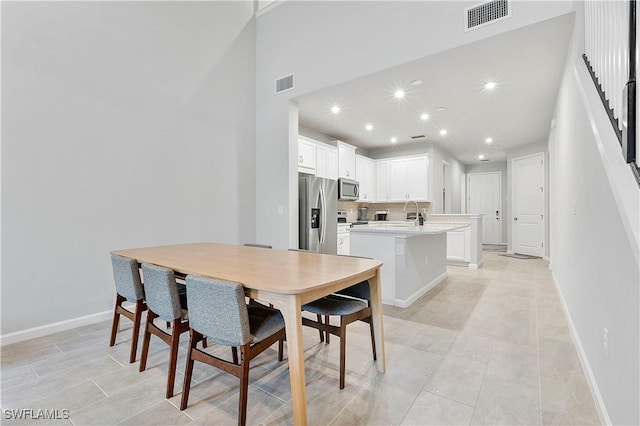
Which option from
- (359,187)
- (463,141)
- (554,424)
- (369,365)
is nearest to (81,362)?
(369,365)

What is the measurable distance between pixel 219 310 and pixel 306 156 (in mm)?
3908

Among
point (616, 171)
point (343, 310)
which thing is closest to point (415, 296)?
point (343, 310)

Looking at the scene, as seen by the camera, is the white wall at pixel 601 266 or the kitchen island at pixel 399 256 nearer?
the white wall at pixel 601 266

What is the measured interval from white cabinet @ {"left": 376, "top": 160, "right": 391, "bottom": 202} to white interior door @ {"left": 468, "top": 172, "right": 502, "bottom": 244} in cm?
387

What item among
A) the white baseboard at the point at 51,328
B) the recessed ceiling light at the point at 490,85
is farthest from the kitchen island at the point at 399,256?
the white baseboard at the point at 51,328

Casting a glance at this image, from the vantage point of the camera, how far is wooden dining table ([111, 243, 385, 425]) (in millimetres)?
1353

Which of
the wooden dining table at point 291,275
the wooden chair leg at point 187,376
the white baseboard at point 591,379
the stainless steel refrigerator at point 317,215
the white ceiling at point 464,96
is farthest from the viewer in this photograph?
the stainless steel refrigerator at point 317,215

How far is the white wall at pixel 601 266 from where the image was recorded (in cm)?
114

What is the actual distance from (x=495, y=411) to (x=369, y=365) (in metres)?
0.75

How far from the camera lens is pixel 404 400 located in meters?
1.68

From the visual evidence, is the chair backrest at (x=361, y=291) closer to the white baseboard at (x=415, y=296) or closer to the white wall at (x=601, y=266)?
the white wall at (x=601, y=266)

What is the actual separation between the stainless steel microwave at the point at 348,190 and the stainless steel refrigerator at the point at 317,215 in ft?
2.87

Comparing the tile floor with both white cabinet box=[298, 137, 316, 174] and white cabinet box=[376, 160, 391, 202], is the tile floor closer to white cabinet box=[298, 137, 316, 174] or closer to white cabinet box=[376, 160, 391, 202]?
white cabinet box=[298, 137, 316, 174]

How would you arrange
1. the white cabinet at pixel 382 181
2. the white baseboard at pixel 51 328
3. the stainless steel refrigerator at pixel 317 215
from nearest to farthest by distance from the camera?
the white baseboard at pixel 51 328 < the stainless steel refrigerator at pixel 317 215 < the white cabinet at pixel 382 181
